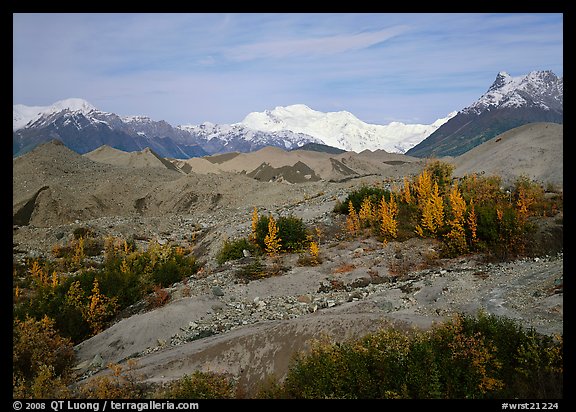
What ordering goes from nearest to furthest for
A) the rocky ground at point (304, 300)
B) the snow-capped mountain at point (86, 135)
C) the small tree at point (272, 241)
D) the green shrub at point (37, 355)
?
the rocky ground at point (304, 300) → the green shrub at point (37, 355) → the small tree at point (272, 241) → the snow-capped mountain at point (86, 135)

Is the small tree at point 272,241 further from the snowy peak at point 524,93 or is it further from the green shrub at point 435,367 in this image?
the snowy peak at point 524,93

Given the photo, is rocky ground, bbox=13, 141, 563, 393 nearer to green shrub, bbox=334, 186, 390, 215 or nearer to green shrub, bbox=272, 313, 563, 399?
green shrub, bbox=334, 186, 390, 215

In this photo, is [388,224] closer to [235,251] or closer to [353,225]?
[353,225]

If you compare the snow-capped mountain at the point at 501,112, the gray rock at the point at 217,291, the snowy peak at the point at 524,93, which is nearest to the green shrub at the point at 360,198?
the gray rock at the point at 217,291

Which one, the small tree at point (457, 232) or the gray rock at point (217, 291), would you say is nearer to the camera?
the gray rock at point (217, 291)

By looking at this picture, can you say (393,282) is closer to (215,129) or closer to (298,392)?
(298,392)

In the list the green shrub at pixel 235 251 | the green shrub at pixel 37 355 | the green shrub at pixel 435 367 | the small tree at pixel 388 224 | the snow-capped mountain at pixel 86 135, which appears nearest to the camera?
the green shrub at pixel 435 367

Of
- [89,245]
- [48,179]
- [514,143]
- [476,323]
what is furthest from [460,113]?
[476,323]

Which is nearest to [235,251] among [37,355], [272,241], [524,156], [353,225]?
[272,241]
